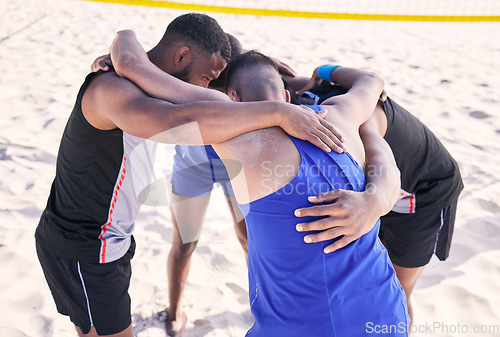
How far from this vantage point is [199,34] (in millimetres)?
2139

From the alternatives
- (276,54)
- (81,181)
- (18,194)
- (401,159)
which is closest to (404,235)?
(401,159)

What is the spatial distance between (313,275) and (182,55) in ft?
3.92

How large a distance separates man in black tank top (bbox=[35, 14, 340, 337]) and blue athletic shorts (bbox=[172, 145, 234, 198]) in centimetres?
45

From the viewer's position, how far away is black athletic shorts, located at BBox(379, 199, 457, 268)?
92.3 inches

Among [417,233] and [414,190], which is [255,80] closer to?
[414,190]

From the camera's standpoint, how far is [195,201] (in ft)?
8.74

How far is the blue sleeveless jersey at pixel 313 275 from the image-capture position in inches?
56.7

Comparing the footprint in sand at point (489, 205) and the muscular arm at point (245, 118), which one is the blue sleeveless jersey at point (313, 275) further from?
the footprint in sand at point (489, 205)

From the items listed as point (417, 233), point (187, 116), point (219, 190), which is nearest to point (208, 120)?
point (187, 116)

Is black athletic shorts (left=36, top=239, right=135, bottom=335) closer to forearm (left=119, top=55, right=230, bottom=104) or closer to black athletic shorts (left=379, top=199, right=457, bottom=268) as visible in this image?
forearm (left=119, top=55, right=230, bottom=104)

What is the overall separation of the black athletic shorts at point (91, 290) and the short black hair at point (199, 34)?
104 centimetres

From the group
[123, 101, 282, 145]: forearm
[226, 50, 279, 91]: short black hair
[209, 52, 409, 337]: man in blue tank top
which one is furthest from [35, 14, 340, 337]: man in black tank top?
[226, 50, 279, 91]: short black hair

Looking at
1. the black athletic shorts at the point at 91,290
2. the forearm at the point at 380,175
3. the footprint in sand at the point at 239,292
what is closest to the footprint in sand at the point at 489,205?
the footprint in sand at the point at 239,292

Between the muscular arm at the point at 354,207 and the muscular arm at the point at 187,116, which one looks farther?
the muscular arm at the point at 187,116
